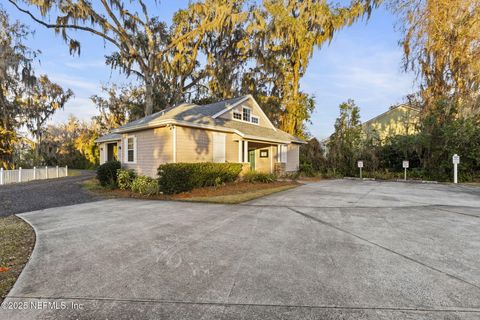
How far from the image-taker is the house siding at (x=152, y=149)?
1029 centimetres

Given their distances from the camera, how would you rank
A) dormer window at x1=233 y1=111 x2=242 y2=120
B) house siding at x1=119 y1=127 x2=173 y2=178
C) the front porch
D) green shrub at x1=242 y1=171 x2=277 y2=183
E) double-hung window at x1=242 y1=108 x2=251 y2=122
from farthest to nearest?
the front porch
double-hung window at x1=242 y1=108 x2=251 y2=122
dormer window at x1=233 y1=111 x2=242 y2=120
green shrub at x1=242 y1=171 x2=277 y2=183
house siding at x1=119 y1=127 x2=173 y2=178

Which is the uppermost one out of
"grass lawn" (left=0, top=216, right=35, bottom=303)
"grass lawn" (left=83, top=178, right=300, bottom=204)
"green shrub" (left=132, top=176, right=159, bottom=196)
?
"green shrub" (left=132, top=176, right=159, bottom=196)

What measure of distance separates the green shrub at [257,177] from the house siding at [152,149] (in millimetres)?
4133

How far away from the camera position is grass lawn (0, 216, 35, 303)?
2736 millimetres

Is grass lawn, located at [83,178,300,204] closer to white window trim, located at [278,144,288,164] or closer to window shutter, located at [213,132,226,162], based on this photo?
window shutter, located at [213,132,226,162]

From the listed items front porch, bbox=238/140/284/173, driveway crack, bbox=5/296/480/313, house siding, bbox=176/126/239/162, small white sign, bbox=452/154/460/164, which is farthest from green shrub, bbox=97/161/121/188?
small white sign, bbox=452/154/460/164

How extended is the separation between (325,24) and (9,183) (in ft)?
78.8

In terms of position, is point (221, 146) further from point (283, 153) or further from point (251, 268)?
point (251, 268)

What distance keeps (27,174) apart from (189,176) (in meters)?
13.2

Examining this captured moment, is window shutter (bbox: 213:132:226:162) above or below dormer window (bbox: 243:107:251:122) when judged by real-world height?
below

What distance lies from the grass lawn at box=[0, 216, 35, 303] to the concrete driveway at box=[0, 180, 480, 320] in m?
0.12

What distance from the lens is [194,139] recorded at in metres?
11.0

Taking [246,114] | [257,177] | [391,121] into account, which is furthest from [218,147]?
[391,121]

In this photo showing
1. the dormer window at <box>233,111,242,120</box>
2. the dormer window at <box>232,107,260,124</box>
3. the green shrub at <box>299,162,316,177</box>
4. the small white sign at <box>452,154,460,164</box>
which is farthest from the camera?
the green shrub at <box>299,162,316,177</box>
